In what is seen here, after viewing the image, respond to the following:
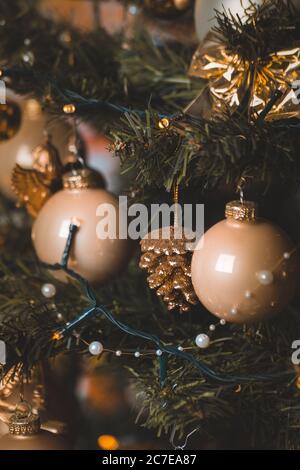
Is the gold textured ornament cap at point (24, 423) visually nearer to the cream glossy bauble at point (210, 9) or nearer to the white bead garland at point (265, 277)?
the white bead garland at point (265, 277)

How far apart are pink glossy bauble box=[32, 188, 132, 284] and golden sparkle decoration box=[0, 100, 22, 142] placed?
192 millimetres

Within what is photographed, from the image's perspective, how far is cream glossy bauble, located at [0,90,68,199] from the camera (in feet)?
2.68

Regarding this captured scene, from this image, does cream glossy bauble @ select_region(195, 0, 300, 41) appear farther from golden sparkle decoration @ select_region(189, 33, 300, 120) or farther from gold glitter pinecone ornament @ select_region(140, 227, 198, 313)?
gold glitter pinecone ornament @ select_region(140, 227, 198, 313)

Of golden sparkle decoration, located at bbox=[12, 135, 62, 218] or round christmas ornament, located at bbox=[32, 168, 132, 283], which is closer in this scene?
round christmas ornament, located at bbox=[32, 168, 132, 283]

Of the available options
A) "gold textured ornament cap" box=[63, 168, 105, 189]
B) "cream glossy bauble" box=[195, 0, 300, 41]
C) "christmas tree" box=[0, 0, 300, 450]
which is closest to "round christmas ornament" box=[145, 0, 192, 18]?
"christmas tree" box=[0, 0, 300, 450]

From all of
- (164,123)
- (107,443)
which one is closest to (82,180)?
(164,123)

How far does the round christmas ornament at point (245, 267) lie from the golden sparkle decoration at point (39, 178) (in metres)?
→ 0.26

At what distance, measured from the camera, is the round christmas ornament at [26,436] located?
1.88 feet

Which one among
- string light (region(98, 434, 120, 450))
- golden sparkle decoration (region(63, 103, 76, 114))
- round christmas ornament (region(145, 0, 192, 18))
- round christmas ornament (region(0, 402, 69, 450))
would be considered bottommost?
string light (region(98, 434, 120, 450))

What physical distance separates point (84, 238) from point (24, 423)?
177 mm

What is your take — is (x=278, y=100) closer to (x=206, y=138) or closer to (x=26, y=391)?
(x=206, y=138)

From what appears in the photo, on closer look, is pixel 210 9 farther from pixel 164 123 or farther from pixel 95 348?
pixel 95 348

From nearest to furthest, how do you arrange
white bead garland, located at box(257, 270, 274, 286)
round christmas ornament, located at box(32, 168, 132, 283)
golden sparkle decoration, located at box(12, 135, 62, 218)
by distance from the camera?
white bead garland, located at box(257, 270, 274, 286)
round christmas ornament, located at box(32, 168, 132, 283)
golden sparkle decoration, located at box(12, 135, 62, 218)
